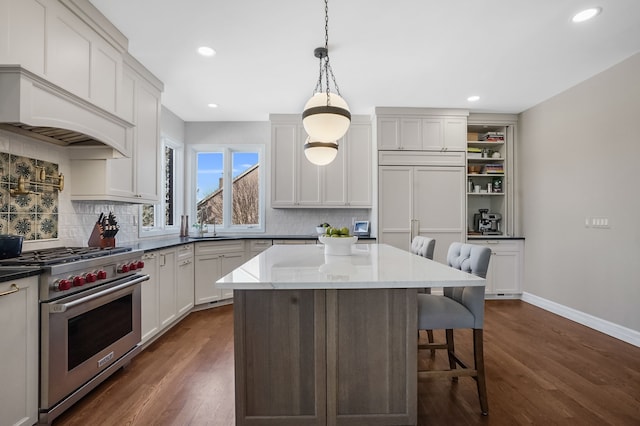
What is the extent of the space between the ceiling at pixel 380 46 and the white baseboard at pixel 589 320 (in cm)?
256

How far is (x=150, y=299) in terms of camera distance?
2926 millimetres

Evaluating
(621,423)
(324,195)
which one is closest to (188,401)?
(621,423)

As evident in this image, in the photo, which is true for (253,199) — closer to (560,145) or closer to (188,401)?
(188,401)

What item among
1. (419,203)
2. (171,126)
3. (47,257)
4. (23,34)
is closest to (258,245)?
(171,126)

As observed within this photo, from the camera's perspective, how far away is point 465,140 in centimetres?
453

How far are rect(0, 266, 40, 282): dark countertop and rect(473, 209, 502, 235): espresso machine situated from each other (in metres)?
4.83

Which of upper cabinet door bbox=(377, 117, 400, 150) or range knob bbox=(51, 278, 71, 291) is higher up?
upper cabinet door bbox=(377, 117, 400, 150)

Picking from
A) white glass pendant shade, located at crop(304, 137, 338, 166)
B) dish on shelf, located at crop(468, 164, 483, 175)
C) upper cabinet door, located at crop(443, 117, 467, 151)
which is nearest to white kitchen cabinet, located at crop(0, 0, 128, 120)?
white glass pendant shade, located at crop(304, 137, 338, 166)

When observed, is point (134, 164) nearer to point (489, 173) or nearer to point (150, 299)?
point (150, 299)

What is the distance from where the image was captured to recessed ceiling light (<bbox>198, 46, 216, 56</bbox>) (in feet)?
9.50

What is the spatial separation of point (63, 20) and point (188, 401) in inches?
100

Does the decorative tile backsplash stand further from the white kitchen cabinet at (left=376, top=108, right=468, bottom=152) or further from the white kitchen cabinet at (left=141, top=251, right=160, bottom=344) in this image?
the white kitchen cabinet at (left=376, top=108, right=468, bottom=152)

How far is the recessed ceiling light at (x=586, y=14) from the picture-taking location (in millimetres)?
2384

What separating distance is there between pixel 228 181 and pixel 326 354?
3917 mm
